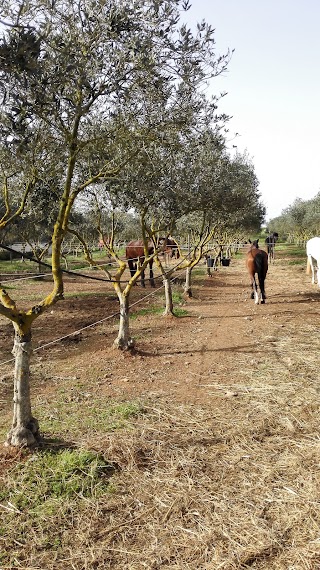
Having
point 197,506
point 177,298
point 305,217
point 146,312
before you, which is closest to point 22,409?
point 197,506

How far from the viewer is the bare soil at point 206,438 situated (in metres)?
3.84

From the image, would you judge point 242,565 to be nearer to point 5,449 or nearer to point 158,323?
point 5,449

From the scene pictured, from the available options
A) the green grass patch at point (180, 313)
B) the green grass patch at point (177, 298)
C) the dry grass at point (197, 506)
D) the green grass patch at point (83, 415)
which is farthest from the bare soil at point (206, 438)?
the green grass patch at point (177, 298)

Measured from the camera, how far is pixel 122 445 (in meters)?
5.44

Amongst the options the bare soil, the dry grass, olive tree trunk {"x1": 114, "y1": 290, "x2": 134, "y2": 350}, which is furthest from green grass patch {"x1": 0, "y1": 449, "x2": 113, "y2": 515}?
olive tree trunk {"x1": 114, "y1": 290, "x2": 134, "y2": 350}

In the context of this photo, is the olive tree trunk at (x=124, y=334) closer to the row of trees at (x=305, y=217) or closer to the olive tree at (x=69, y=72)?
the olive tree at (x=69, y=72)

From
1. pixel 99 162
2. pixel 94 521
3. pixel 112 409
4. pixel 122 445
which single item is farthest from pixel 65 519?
pixel 99 162

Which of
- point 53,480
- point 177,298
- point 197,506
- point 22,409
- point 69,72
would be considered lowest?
point 197,506

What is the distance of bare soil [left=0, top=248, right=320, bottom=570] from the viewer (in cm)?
384

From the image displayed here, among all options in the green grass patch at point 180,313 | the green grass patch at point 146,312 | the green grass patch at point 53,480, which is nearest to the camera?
the green grass patch at point 53,480

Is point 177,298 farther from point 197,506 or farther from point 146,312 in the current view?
point 197,506

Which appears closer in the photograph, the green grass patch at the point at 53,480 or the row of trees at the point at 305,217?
the green grass patch at the point at 53,480

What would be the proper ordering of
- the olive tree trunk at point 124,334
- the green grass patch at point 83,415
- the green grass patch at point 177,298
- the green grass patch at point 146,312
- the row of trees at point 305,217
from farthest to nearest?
the row of trees at point 305,217, the green grass patch at point 177,298, the green grass patch at point 146,312, the olive tree trunk at point 124,334, the green grass patch at point 83,415

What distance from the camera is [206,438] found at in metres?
5.80
